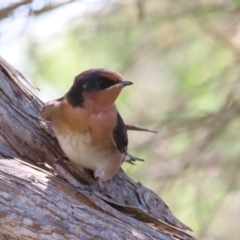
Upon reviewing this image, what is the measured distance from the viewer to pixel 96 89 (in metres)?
3.22

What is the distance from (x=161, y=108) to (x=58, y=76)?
921 millimetres

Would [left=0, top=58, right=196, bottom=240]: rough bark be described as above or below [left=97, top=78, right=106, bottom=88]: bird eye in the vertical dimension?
below

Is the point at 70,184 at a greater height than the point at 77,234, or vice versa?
the point at 70,184

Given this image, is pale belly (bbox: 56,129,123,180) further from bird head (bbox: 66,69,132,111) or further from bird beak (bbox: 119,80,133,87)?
bird beak (bbox: 119,80,133,87)

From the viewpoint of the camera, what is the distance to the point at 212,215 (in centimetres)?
459

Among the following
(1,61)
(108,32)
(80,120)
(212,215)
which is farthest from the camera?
(108,32)

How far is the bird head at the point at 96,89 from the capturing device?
10.4 ft

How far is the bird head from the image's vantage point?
3180 millimetres

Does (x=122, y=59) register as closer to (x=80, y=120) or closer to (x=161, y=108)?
(x=161, y=108)

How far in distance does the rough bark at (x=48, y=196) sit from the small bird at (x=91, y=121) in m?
0.12

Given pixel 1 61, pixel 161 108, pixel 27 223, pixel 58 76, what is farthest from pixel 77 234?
pixel 58 76

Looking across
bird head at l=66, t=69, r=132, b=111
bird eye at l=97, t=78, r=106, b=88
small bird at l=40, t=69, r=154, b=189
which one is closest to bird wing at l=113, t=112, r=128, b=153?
small bird at l=40, t=69, r=154, b=189

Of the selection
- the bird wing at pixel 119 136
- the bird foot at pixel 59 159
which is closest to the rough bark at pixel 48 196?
the bird foot at pixel 59 159

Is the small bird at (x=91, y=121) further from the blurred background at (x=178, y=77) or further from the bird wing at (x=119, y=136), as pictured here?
the blurred background at (x=178, y=77)
